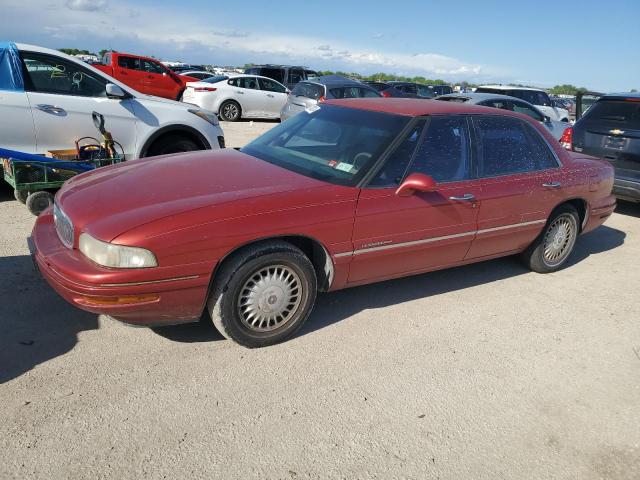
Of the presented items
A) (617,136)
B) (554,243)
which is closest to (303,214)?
(554,243)

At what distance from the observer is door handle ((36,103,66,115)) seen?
18.9 feet

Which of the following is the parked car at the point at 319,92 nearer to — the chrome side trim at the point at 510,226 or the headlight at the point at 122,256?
the chrome side trim at the point at 510,226

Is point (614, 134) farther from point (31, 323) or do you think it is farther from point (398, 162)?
point (31, 323)

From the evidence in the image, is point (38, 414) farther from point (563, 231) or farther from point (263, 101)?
point (263, 101)

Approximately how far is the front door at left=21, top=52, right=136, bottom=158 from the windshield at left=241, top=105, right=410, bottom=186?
2.59 m

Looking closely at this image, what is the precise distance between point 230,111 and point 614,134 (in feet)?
38.2

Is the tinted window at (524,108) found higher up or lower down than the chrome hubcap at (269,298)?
higher up

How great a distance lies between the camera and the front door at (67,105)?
5805mm

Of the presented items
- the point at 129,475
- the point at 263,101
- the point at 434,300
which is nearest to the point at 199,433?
the point at 129,475

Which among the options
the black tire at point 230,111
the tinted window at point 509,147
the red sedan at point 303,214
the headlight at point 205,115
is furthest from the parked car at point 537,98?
the red sedan at point 303,214

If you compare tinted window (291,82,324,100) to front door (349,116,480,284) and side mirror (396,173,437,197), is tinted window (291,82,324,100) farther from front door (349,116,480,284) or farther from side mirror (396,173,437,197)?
side mirror (396,173,437,197)

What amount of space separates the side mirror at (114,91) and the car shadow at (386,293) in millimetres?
3581

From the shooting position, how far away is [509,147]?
175 inches

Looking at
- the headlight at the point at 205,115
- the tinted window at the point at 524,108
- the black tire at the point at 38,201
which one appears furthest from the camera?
the tinted window at the point at 524,108
